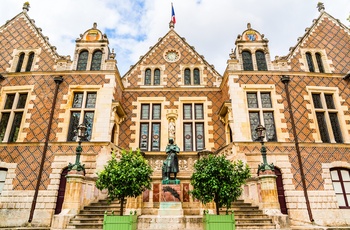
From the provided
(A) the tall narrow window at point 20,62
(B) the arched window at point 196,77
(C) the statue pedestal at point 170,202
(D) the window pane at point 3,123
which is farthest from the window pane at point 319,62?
(D) the window pane at point 3,123

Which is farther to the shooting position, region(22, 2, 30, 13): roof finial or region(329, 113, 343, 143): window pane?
region(22, 2, 30, 13): roof finial

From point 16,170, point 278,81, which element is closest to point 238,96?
point 278,81

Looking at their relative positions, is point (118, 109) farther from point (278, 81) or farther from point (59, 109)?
point (278, 81)

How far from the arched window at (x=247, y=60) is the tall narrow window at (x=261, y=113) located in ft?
6.55

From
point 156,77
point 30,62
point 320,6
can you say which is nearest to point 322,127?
point 320,6

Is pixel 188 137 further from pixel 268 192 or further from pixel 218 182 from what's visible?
pixel 218 182

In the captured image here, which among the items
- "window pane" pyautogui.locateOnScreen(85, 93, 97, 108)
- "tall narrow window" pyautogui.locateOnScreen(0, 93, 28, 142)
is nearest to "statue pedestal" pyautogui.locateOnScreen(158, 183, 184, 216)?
"window pane" pyautogui.locateOnScreen(85, 93, 97, 108)

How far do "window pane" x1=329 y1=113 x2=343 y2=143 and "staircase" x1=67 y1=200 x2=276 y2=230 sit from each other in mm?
7140

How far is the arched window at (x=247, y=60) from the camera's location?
16406mm

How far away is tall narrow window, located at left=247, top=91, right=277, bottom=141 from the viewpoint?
1441cm

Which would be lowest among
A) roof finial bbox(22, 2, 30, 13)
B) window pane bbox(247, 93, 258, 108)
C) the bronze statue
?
the bronze statue

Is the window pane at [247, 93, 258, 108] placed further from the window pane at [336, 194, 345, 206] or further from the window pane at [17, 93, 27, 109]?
the window pane at [17, 93, 27, 109]

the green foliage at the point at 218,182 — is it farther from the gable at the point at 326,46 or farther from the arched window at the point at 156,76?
the gable at the point at 326,46

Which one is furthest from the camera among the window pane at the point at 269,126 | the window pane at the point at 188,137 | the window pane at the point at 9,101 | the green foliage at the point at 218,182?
the window pane at the point at 188,137
